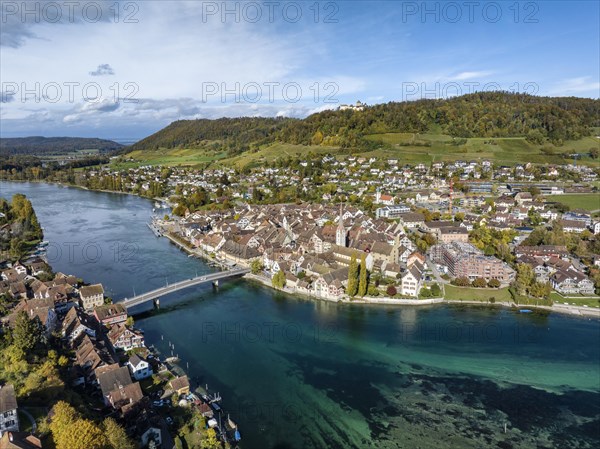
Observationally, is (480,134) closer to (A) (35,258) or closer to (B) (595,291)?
(B) (595,291)

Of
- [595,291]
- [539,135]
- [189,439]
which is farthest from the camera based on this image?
[539,135]

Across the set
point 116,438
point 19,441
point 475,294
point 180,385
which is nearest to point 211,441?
point 116,438

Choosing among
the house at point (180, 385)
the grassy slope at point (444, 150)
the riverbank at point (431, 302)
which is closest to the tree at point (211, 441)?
the house at point (180, 385)

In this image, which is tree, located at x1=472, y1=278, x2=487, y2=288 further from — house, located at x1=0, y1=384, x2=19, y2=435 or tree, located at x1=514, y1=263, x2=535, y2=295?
house, located at x1=0, y1=384, x2=19, y2=435

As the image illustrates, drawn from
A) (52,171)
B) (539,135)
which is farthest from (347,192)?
(52,171)

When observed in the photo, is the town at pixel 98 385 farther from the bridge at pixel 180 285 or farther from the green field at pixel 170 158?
the green field at pixel 170 158

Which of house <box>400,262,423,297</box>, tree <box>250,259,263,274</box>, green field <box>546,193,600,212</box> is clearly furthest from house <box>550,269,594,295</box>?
green field <box>546,193,600,212</box>

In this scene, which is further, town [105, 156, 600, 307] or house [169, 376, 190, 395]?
town [105, 156, 600, 307]
